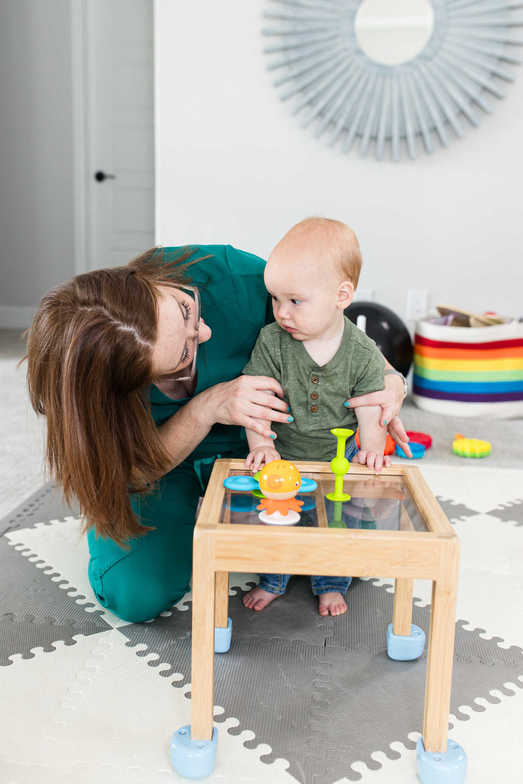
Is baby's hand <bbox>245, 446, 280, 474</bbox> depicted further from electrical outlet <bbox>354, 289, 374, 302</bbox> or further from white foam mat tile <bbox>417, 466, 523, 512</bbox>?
electrical outlet <bbox>354, 289, 374, 302</bbox>

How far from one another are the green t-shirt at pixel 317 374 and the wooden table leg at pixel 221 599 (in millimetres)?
281

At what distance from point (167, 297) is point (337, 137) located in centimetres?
214

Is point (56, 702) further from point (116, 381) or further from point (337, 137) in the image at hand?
point (337, 137)

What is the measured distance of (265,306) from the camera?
1.35 meters

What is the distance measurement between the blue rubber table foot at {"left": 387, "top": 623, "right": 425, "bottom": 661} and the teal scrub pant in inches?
13.9

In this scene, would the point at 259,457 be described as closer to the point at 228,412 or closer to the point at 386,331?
the point at 228,412

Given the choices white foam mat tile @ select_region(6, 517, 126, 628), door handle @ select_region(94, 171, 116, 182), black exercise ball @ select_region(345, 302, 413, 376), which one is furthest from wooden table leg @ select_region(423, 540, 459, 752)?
door handle @ select_region(94, 171, 116, 182)

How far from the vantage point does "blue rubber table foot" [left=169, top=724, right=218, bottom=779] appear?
824mm

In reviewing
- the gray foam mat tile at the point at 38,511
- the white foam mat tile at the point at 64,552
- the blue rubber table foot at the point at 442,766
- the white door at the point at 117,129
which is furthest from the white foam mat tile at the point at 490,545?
the white door at the point at 117,129

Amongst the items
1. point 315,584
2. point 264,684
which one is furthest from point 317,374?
point 264,684

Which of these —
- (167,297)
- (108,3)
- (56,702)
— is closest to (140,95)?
(108,3)

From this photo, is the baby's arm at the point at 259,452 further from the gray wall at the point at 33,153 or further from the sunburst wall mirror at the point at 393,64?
the gray wall at the point at 33,153

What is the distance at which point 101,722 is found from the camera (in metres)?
0.92

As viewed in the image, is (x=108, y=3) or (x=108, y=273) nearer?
(x=108, y=273)
